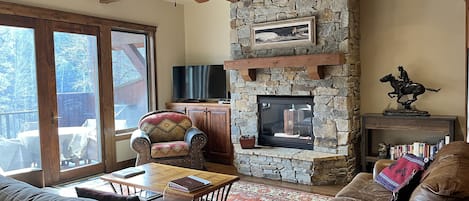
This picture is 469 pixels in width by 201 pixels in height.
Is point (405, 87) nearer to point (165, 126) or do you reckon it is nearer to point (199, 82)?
point (199, 82)

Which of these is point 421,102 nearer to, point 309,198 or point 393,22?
point 393,22

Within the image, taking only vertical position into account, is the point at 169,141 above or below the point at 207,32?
below

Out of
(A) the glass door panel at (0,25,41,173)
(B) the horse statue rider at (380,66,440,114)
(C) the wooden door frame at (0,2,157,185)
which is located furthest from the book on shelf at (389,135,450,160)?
(A) the glass door panel at (0,25,41,173)

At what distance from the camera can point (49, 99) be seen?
4.72 m

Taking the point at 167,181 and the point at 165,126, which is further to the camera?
the point at 165,126

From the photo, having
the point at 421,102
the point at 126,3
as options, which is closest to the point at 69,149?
the point at 126,3

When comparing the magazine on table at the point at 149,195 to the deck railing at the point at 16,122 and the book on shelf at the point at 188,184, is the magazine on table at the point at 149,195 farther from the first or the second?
the deck railing at the point at 16,122

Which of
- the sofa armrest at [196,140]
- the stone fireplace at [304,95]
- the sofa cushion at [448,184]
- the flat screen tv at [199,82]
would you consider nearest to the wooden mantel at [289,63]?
the stone fireplace at [304,95]

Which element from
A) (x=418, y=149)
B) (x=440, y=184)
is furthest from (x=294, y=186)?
(x=440, y=184)

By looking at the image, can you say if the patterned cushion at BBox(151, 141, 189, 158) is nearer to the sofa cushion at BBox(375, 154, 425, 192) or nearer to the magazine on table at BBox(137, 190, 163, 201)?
the magazine on table at BBox(137, 190, 163, 201)

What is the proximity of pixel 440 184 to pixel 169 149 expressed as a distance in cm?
364

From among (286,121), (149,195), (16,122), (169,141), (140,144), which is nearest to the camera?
(149,195)

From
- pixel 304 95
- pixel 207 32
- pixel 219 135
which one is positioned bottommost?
pixel 219 135

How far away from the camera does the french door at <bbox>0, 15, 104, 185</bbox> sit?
14.6ft
